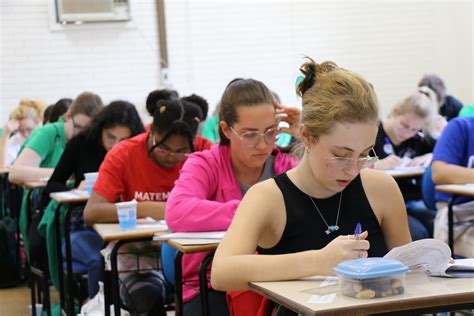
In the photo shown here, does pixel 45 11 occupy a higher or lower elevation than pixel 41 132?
higher

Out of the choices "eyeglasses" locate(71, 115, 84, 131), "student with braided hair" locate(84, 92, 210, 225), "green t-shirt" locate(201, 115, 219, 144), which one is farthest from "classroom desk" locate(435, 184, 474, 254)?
"green t-shirt" locate(201, 115, 219, 144)

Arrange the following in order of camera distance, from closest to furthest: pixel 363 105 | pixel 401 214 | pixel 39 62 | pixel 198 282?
1. pixel 363 105
2. pixel 401 214
3. pixel 198 282
4. pixel 39 62

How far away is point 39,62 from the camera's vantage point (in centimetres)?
813

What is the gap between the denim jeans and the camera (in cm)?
379

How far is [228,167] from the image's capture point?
296cm

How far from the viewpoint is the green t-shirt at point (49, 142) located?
5.19 meters

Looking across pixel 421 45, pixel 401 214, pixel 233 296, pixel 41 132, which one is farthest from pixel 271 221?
pixel 421 45

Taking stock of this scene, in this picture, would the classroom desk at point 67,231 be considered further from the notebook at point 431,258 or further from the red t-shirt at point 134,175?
the notebook at point 431,258

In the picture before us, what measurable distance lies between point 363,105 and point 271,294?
566mm

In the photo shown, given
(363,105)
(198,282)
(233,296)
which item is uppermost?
(363,105)

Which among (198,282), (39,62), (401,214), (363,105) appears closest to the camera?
(363,105)

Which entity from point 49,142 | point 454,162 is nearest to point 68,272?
point 49,142

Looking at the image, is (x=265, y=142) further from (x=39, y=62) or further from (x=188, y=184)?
(x=39, y=62)

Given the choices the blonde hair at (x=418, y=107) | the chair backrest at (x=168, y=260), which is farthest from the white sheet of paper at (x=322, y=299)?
the blonde hair at (x=418, y=107)
